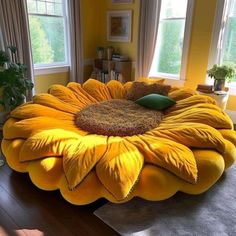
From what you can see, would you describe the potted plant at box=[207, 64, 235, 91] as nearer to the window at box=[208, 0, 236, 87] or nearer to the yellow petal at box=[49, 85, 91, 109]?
the window at box=[208, 0, 236, 87]

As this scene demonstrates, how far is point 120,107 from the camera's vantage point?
2.84 m

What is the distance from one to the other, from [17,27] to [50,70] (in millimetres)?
965

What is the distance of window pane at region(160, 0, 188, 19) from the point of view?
12.0 feet

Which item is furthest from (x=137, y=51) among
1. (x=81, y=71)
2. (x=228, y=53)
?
(x=228, y=53)

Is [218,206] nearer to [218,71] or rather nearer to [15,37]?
[218,71]

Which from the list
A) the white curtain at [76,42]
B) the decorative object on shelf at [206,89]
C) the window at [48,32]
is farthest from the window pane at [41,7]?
the decorative object on shelf at [206,89]

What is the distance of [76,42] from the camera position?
14.0 feet

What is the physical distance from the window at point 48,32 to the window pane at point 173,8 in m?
1.74

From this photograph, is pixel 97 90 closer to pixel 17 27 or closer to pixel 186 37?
pixel 17 27

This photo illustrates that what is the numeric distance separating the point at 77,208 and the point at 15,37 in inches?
108

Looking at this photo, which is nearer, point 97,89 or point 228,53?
point 97,89

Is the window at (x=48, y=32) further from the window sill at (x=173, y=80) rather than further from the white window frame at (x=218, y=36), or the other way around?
the white window frame at (x=218, y=36)

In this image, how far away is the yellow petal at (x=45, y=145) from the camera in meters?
1.85

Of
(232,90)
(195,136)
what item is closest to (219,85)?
(232,90)
